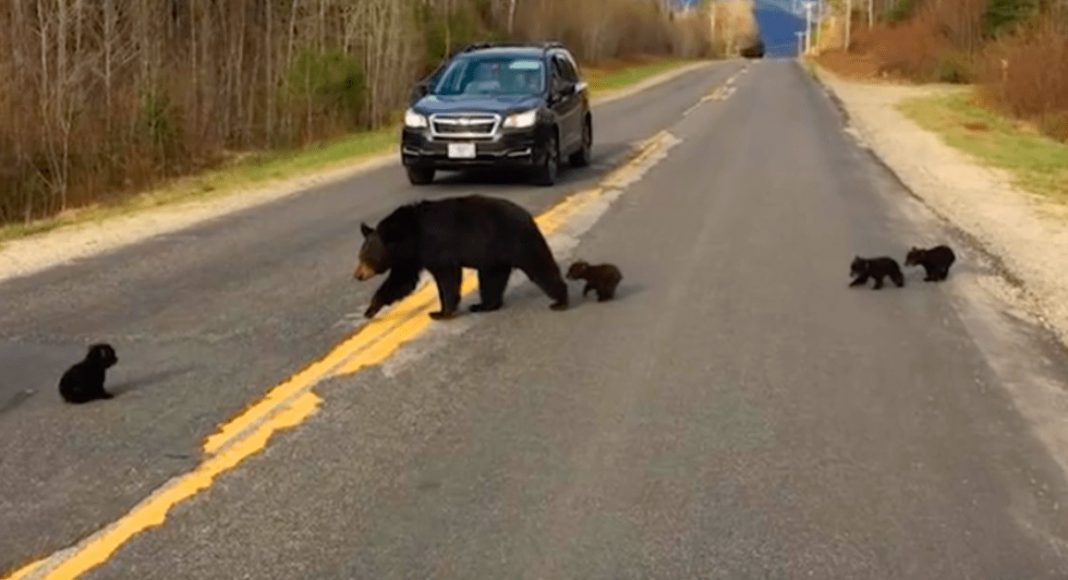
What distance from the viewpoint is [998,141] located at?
92.4ft

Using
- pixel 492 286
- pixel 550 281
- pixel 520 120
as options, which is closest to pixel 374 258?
pixel 492 286

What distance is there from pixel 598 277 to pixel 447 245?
1398 mm

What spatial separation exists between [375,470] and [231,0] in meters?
21.8

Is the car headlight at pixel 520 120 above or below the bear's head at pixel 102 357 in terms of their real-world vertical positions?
above

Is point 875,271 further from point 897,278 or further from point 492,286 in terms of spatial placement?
point 492,286

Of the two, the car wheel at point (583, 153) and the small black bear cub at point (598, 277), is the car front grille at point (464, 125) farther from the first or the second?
the small black bear cub at point (598, 277)

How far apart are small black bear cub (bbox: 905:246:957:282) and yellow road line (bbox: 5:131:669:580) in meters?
3.36

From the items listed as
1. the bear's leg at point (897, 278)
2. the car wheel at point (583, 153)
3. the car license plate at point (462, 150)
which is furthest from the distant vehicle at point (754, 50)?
the bear's leg at point (897, 278)

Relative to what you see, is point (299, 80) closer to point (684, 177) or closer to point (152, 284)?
point (684, 177)

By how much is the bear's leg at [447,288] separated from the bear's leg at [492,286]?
0.62 ft

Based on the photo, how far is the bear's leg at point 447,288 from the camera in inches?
349

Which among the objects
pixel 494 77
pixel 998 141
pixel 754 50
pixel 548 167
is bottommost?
pixel 998 141

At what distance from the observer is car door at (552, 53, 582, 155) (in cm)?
1869

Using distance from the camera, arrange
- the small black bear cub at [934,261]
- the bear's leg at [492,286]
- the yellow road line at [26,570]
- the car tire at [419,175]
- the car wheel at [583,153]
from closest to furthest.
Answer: the yellow road line at [26,570] → the bear's leg at [492,286] → the small black bear cub at [934,261] → the car tire at [419,175] → the car wheel at [583,153]
